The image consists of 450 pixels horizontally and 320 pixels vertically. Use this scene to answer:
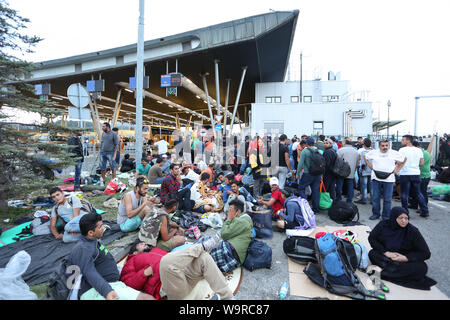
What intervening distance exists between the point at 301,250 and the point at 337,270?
0.70 metres

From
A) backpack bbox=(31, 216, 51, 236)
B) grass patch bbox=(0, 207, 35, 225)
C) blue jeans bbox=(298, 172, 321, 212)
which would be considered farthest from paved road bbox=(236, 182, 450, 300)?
grass patch bbox=(0, 207, 35, 225)

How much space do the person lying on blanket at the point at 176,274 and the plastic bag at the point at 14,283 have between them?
0.96m

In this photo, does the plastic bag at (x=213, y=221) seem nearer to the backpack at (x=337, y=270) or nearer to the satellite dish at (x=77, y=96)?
the backpack at (x=337, y=270)

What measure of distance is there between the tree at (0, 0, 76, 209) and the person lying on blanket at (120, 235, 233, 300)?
3.28 m

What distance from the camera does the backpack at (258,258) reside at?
11.5 feet

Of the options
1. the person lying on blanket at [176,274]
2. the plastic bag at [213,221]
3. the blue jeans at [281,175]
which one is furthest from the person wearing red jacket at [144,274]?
the blue jeans at [281,175]

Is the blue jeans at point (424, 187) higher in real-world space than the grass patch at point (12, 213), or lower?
higher

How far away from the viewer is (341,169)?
6.30m

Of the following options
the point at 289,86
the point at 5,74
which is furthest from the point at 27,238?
the point at 289,86

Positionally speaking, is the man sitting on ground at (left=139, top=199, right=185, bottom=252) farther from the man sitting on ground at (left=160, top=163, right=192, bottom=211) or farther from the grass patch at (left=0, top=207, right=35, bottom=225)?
the grass patch at (left=0, top=207, right=35, bottom=225)

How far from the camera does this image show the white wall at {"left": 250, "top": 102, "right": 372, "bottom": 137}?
18.1 metres

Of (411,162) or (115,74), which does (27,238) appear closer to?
(411,162)

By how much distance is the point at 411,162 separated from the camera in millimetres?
5562

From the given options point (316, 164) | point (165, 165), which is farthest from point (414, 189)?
point (165, 165)
